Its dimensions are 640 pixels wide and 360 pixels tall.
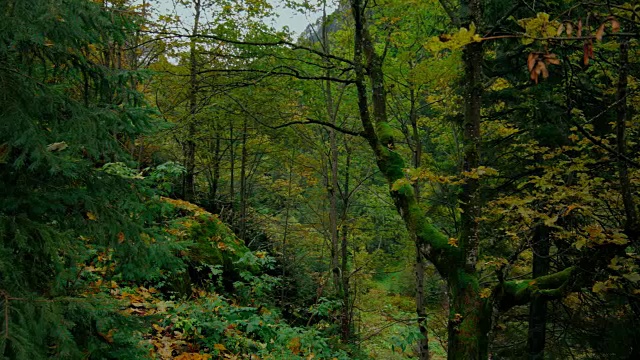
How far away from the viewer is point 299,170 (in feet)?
39.6

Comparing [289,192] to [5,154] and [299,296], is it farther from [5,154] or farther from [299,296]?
[5,154]

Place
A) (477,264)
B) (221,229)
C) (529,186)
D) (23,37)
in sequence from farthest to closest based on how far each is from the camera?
(221,229) → (529,186) → (477,264) → (23,37)

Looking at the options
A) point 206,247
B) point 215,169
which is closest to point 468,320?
point 206,247

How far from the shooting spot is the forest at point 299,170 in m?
2.66

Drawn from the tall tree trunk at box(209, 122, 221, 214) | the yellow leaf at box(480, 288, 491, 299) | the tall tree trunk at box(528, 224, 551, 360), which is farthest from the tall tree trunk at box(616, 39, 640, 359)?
the tall tree trunk at box(209, 122, 221, 214)

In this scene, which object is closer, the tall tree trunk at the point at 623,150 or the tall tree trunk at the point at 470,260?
the tall tree trunk at the point at 623,150

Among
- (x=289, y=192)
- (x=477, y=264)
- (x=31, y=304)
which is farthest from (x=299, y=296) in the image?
(x=31, y=304)

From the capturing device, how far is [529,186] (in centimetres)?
759

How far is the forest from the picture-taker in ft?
8.72

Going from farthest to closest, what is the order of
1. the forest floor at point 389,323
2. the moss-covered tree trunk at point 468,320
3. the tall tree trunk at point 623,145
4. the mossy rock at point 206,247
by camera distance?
the forest floor at point 389,323, the mossy rock at point 206,247, the moss-covered tree trunk at point 468,320, the tall tree trunk at point 623,145

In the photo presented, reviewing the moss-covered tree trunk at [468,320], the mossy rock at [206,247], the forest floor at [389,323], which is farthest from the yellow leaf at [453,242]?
the mossy rock at [206,247]

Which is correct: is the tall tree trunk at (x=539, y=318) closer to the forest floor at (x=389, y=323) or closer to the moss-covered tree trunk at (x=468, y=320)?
the forest floor at (x=389, y=323)

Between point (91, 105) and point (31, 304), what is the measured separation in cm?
166

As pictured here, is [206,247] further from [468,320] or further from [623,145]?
[623,145]
